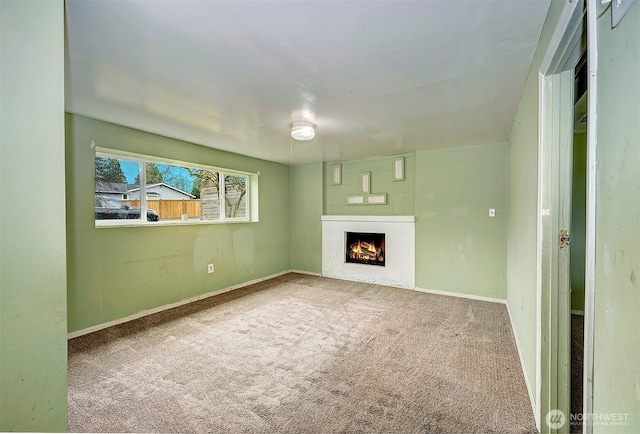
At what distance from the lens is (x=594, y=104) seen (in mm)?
826

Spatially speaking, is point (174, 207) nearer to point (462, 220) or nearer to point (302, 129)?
point (302, 129)

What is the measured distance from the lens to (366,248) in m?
5.14

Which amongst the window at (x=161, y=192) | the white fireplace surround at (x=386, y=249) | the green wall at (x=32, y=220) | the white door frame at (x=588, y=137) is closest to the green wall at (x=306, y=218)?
the white fireplace surround at (x=386, y=249)

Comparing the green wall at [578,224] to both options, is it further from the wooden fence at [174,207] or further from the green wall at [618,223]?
the wooden fence at [174,207]

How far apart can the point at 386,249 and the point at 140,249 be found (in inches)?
143

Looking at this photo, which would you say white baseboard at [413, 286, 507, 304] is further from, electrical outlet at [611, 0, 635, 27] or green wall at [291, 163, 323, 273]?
electrical outlet at [611, 0, 635, 27]

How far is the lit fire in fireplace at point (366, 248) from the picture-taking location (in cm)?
496

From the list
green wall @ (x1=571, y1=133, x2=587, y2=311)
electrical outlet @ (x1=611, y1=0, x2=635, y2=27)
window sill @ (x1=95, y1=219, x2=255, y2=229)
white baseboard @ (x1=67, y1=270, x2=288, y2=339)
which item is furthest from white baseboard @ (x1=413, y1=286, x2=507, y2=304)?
electrical outlet @ (x1=611, y1=0, x2=635, y2=27)

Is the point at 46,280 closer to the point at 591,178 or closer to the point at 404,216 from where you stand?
the point at 591,178

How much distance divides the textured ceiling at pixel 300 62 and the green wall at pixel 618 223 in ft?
2.77

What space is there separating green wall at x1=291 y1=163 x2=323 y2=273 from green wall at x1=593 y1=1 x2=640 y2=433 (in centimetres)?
479

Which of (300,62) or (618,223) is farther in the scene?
(300,62)

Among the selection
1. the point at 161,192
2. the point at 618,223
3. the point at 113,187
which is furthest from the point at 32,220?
the point at 161,192

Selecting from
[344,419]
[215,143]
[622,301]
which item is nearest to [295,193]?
[215,143]
